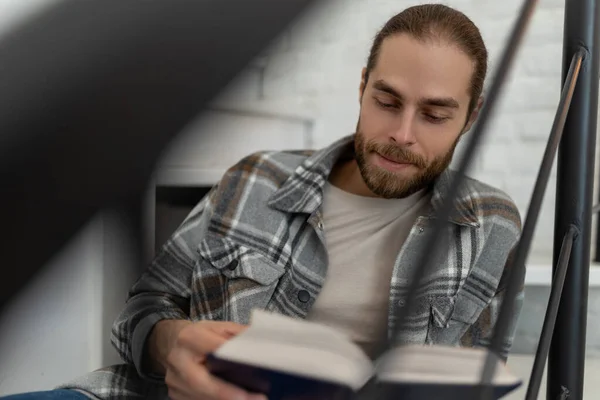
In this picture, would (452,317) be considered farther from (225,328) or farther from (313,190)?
(225,328)

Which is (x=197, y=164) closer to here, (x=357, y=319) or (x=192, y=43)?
(x=192, y=43)

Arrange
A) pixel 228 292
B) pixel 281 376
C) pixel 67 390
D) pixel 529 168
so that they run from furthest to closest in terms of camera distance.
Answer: pixel 529 168, pixel 228 292, pixel 67 390, pixel 281 376

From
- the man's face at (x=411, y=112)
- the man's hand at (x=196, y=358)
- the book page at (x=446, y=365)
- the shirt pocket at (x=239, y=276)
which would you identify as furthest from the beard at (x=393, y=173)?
the book page at (x=446, y=365)

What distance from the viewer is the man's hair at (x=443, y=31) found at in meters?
0.46

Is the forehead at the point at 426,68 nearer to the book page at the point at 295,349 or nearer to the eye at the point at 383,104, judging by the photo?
the eye at the point at 383,104

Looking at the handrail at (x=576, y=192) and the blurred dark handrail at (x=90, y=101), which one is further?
the handrail at (x=576, y=192)

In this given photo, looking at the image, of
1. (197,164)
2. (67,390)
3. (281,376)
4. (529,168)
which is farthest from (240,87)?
(529,168)

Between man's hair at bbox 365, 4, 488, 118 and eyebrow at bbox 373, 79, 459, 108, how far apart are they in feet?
0.09

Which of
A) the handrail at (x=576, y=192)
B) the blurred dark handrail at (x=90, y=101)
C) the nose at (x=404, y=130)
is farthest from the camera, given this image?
Result: the nose at (x=404, y=130)

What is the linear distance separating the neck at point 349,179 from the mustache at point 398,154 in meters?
0.06

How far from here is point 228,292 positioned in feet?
1.74

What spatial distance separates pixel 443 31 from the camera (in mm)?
467

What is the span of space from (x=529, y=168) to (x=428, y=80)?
0.45 meters

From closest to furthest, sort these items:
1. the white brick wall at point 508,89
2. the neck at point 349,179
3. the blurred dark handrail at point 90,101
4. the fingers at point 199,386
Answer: the blurred dark handrail at point 90,101 < the fingers at point 199,386 < the neck at point 349,179 < the white brick wall at point 508,89
